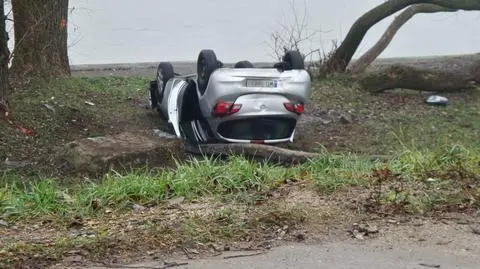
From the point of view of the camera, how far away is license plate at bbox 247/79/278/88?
8.67 metres

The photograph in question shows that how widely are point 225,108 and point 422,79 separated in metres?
5.51

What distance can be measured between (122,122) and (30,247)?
23.6ft

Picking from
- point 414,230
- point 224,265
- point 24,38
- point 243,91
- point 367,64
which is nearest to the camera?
point 224,265

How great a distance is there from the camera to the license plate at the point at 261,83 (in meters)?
8.67

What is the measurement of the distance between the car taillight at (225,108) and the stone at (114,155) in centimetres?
65

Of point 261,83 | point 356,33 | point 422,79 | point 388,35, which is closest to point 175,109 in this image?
point 261,83

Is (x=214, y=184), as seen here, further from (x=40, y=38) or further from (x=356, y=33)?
(x=356, y=33)

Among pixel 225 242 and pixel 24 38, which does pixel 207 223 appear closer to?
pixel 225 242

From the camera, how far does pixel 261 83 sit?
8727 millimetres

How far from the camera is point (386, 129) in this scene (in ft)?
36.3

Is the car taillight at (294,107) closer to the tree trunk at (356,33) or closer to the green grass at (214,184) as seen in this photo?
the green grass at (214,184)

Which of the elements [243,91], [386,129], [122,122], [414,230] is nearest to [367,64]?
[386,129]

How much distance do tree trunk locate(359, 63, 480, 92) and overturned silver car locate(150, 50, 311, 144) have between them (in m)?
4.42

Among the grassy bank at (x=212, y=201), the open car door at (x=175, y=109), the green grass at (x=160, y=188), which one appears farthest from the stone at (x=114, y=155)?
the green grass at (x=160, y=188)
